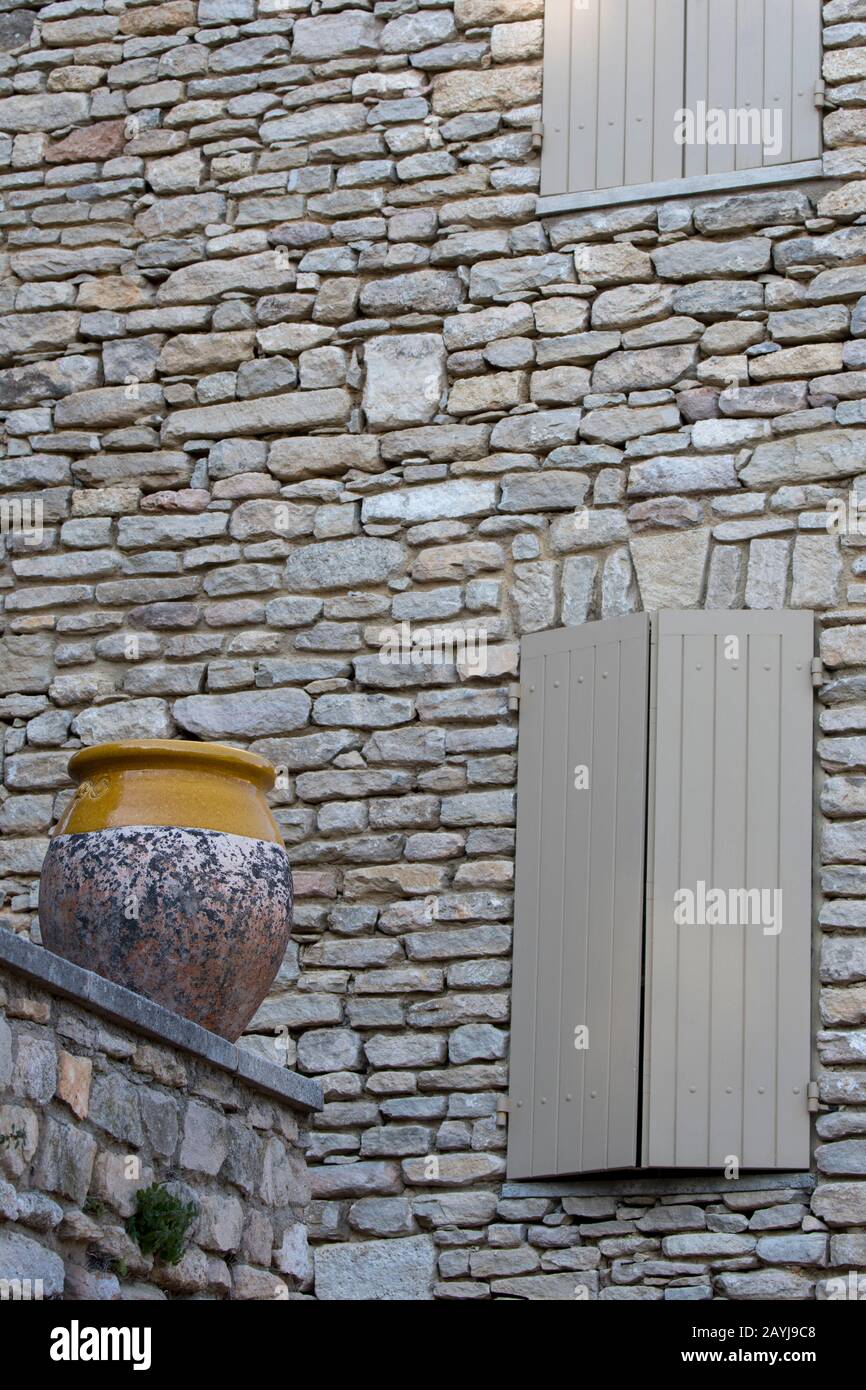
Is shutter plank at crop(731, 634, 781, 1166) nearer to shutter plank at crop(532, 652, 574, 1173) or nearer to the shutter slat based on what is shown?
shutter plank at crop(532, 652, 574, 1173)

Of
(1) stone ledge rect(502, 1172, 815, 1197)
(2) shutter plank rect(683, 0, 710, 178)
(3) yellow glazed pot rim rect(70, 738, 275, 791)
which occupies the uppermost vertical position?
(2) shutter plank rect(683, 0, 710, 178)

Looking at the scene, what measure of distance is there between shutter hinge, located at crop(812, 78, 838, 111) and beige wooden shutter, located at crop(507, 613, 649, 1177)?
6.37 feet

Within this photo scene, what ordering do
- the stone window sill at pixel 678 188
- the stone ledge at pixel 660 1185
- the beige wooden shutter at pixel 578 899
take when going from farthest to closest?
the stone window sill at pixel 678 188, the beige wooden shutter at pixel 578 899, the stone ledge at pixel 660 1185

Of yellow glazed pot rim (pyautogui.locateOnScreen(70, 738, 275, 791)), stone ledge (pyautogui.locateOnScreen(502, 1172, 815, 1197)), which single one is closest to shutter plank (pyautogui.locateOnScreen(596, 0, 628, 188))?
yellow glazed pot rim (pyautogui.locateOnScreen(70, 738, 275, 791))

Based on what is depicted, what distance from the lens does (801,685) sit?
22.4ft

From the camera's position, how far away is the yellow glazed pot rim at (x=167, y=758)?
5.39 meters

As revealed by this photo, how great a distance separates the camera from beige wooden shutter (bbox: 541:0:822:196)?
7523mm

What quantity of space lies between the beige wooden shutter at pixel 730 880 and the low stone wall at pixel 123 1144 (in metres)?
1.50

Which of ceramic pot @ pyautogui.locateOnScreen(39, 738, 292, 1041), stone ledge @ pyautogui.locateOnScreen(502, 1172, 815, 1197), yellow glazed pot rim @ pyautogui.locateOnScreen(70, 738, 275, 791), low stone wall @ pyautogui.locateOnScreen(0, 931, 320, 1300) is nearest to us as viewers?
low stone wall @ pyautogui.locateOnScreen(0, 931, 320, 1300)

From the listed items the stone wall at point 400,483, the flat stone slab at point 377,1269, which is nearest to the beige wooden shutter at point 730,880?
the stone wall at point 400,483

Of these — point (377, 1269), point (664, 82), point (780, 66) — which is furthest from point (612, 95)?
point (377, 1269)

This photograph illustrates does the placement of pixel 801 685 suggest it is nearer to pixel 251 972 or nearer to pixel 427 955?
pixel 427 955

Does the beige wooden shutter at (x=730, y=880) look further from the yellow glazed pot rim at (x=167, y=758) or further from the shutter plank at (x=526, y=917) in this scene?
the yellow glazed pot rim at (x=167, y=758)

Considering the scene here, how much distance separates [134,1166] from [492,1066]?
230 centimetres
